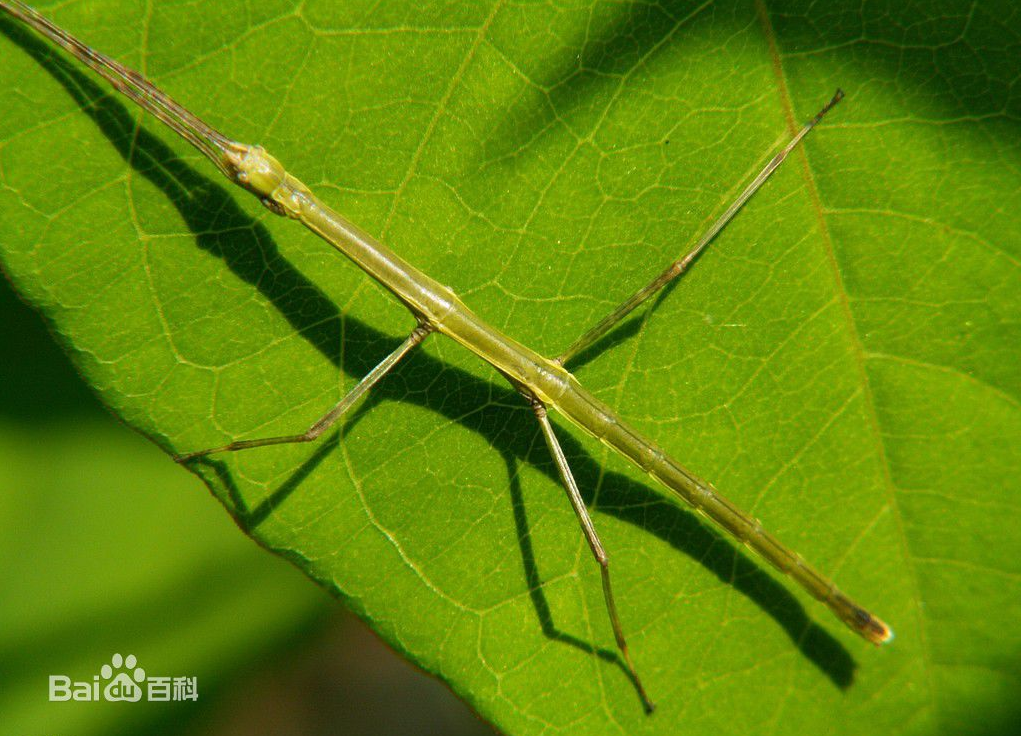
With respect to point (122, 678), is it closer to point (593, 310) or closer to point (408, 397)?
point (408, 397)

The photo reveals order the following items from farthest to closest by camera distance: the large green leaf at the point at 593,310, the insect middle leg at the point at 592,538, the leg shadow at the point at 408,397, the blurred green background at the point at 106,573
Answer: the blurred green background at the point at 106,573 → the insect middle leg at the point at 592,538 → the leg shadow at the point at 408,397 → the large green leaf at the point at 593,310

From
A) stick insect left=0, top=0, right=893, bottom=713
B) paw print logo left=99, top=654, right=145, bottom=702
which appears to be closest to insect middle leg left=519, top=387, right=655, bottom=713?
stick insect left=0, top=0, right=893, bottom=713

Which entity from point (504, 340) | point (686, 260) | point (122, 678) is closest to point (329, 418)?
point (504, 340)

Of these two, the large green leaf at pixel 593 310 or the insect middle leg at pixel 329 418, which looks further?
the insect middle leg at pixel 329 418

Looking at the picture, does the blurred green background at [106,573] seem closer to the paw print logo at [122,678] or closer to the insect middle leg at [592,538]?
the paw print logo at [122,678]

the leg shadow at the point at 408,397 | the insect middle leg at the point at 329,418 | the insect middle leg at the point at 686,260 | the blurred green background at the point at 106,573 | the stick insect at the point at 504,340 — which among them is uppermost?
the insect middle leg at the point at 686,260

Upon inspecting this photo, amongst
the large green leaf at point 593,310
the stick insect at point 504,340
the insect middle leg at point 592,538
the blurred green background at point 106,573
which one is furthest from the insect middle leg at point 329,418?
the blurred green background at point 106,573
